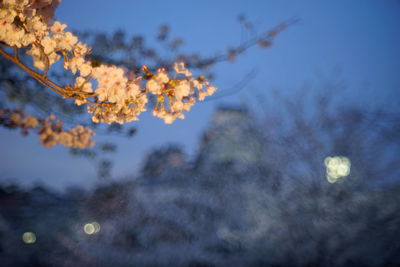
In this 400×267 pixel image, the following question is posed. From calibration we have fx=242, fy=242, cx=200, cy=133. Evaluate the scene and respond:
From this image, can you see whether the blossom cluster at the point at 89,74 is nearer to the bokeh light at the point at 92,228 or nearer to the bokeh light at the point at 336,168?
the bokeh light at the point at 336,168

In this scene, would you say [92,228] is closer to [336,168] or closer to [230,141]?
[230,141]

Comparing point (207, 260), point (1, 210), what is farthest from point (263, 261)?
point (1, 210)

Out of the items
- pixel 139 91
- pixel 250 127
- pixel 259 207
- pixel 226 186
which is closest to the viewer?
pixel 139 91

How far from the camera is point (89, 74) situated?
1704 millimetres

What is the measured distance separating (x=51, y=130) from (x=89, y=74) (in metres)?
2.56

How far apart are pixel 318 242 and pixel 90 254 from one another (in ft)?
25.2

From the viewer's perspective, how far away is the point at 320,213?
19.4 feet

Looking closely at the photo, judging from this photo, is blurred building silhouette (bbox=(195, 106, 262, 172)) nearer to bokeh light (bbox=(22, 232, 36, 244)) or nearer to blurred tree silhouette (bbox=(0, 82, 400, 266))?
blurred tree silhouette (bbox=(0, 82, 400, 266))

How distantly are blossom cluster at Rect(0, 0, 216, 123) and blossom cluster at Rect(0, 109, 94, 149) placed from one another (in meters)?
2.27

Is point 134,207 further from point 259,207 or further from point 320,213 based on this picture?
point 320,213

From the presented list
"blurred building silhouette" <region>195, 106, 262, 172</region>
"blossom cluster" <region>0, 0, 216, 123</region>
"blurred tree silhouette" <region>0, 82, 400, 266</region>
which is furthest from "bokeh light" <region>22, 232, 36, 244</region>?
"blossom cluster" <region>0, 0, 216, 123</region>

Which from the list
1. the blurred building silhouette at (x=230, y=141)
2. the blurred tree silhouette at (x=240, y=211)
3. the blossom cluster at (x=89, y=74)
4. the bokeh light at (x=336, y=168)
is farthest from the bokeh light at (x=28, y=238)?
the bokeh light at (x=336, y=168)

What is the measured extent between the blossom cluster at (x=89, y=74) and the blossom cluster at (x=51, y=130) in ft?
7.45

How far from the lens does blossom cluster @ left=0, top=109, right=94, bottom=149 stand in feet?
12.0
